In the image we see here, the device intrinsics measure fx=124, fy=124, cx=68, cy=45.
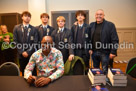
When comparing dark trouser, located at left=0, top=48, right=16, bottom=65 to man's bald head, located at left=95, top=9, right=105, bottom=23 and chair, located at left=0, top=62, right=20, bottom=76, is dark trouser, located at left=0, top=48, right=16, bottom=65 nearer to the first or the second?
chair, located at left=0, top=62, right=20, bottom=76

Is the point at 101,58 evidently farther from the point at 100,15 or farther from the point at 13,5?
the point at 13,5

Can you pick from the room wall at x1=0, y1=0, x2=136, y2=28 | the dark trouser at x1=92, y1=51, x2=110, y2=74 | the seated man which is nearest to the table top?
the seated man

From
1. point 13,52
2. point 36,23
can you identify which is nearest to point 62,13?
point 36,23

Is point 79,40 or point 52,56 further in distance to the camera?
point 79,40

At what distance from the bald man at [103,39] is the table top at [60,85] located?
3.07 ft

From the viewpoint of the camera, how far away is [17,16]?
14.2ft

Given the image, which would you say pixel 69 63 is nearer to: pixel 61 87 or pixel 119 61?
pixel 61 87

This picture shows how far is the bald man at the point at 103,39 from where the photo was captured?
2279 mm

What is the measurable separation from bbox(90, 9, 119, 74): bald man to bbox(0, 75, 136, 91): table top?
935 millimetres

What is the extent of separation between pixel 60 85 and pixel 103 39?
4.56 feet

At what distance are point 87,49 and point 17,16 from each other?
9.85 ft

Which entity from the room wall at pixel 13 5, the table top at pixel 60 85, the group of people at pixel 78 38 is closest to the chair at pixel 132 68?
the group of people at pixel 78 38

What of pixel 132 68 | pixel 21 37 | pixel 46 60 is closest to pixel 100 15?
pixel 132 68

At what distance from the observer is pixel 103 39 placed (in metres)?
2.33
